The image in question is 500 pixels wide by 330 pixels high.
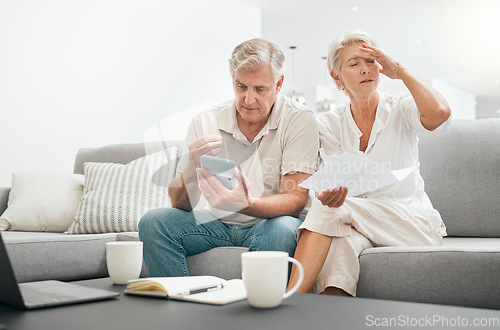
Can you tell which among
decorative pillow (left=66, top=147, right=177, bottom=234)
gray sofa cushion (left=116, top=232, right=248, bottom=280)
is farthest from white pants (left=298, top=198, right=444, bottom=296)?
decorative pillow (left=66, top=147, right=177, bottom=234)

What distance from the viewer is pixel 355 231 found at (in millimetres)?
1517

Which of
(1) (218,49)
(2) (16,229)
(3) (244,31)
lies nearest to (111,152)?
(2) (16,229)

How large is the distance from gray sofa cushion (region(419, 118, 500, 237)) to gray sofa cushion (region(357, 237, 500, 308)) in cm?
67

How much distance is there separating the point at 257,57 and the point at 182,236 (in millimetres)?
653

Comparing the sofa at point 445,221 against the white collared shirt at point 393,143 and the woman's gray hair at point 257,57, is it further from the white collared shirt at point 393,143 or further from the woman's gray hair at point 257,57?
the woman's gray hair at point 257,57

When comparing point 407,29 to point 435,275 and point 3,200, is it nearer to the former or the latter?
point 3,200

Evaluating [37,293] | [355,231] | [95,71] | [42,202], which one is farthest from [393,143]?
[95,71]

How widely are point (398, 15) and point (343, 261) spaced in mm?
5540

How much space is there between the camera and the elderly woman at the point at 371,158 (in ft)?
4.72

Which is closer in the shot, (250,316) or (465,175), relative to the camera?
(250,316)

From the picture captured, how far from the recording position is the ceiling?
5.98 meters

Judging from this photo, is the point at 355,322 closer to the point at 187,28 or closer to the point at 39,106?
the point at 39,106

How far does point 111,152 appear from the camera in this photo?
9.23 feet

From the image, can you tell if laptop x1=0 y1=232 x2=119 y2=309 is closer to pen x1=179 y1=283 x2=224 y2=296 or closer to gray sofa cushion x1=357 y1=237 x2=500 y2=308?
pen x1=179 y1=283 x2=224 y2=296
